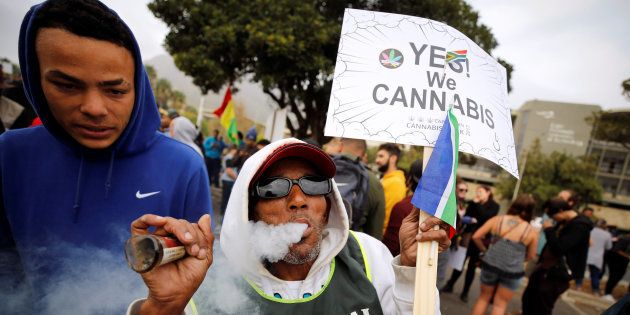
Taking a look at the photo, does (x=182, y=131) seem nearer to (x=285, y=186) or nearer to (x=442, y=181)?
(x=285, y=186)

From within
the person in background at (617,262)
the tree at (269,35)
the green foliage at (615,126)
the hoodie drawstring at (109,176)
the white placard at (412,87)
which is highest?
the green foliage at (615,126)

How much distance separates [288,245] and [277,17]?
10.2 m

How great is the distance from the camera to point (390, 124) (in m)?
1.54

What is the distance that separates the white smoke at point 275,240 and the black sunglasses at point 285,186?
0.16m

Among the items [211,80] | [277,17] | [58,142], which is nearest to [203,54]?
[211,80]

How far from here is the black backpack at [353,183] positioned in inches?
133

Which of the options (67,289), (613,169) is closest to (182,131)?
(67,289)

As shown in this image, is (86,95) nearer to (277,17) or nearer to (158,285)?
(158,285)

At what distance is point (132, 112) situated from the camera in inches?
56.4

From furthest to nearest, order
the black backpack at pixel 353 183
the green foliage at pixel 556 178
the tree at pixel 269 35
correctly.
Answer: the green foliage at pixel 556 178
the tree at pixel 269 35
the black backpack at pixel 353 183

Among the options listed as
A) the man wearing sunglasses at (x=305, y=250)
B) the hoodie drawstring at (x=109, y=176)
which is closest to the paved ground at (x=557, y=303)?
the man wearing sunglasses at (x=305, y=250)

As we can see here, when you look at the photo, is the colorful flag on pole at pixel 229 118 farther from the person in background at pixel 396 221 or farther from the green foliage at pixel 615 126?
the green foliage at pixel 615 126

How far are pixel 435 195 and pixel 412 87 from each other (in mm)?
554

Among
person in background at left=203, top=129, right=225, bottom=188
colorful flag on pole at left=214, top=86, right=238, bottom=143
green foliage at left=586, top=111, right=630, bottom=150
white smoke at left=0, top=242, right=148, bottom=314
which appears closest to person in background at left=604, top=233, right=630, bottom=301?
colorful flag on pole at left=214, top=86, right=238, bottom=143
